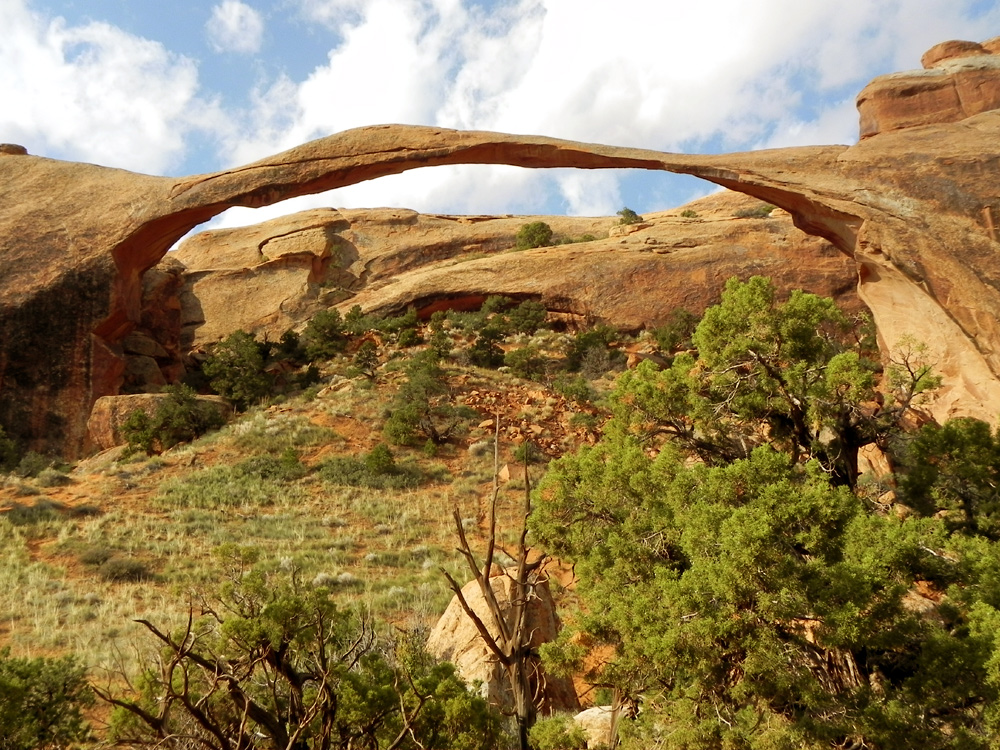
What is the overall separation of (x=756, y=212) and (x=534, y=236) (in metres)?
9.01

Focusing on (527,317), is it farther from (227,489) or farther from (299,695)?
(299,695)

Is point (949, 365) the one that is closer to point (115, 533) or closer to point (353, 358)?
point (115, 533)

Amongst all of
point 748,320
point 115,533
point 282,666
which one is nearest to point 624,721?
point 282,666

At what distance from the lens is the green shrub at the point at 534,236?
30.8m

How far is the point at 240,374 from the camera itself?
813 inches

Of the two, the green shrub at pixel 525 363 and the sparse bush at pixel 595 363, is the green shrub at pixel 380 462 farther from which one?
the sparse bush at pixel 595 363

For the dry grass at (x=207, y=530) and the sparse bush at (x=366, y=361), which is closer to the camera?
the dry grass at (x=207, y=530)

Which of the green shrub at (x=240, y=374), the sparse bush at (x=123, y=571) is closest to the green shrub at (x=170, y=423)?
the green shrub at (x=240, y=374)

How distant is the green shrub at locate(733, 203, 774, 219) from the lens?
28353 millimetres

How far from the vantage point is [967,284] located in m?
9.34

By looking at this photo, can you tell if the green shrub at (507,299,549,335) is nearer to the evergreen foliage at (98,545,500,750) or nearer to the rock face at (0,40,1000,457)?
the rock face at (0,40,1000,457)

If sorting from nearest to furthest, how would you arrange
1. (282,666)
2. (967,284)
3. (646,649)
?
(282,666), (646,649), (967,284)

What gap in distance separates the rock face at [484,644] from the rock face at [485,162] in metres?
4.89

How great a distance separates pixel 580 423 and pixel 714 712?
12012mm
